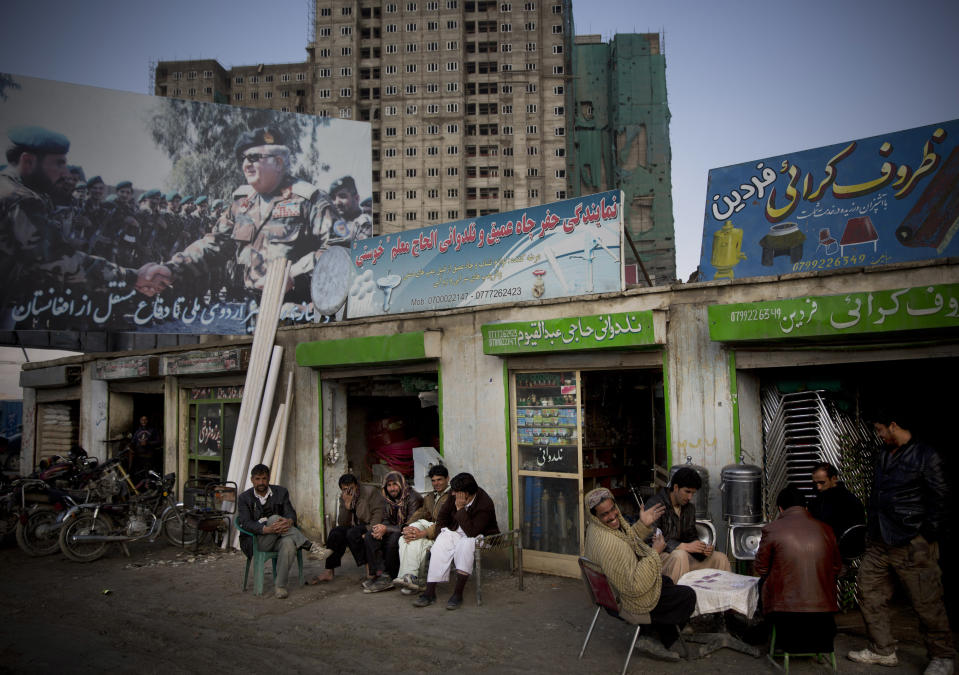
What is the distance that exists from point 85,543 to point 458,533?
17.1 feet

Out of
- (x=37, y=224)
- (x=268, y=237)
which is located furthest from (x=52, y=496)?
(x=268, y=237)

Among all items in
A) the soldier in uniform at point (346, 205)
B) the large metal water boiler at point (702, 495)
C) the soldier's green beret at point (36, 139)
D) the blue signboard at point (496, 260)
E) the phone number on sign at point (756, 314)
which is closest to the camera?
the phone number on sign at point (756, 314)

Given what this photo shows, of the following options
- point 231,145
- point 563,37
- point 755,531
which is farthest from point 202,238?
point 563,37

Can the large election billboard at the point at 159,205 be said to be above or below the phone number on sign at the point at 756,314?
above

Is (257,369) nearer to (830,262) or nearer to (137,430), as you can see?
(137,430)

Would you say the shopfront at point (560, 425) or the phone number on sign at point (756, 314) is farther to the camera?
the shopfront at point (560, 425)

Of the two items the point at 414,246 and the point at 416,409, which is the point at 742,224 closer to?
the point at 414,246

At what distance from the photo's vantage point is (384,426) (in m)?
10.1

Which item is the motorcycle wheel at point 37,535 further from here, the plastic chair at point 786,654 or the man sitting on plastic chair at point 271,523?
the plastic chair at point 786,654

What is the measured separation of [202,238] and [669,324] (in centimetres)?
2274

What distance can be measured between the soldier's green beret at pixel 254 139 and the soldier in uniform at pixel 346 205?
9.38ft

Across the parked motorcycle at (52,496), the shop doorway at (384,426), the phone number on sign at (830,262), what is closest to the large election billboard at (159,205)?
the parked motorcycle at (52,496)

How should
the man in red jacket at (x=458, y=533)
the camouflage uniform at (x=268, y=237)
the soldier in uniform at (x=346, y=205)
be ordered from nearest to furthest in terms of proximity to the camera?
the man in red jacket at (x=458, y=533)
the camouflage uniform at (x=268, y=237)
the soldier in uniform at (x=346, y=205)

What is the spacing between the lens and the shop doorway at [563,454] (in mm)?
7270
